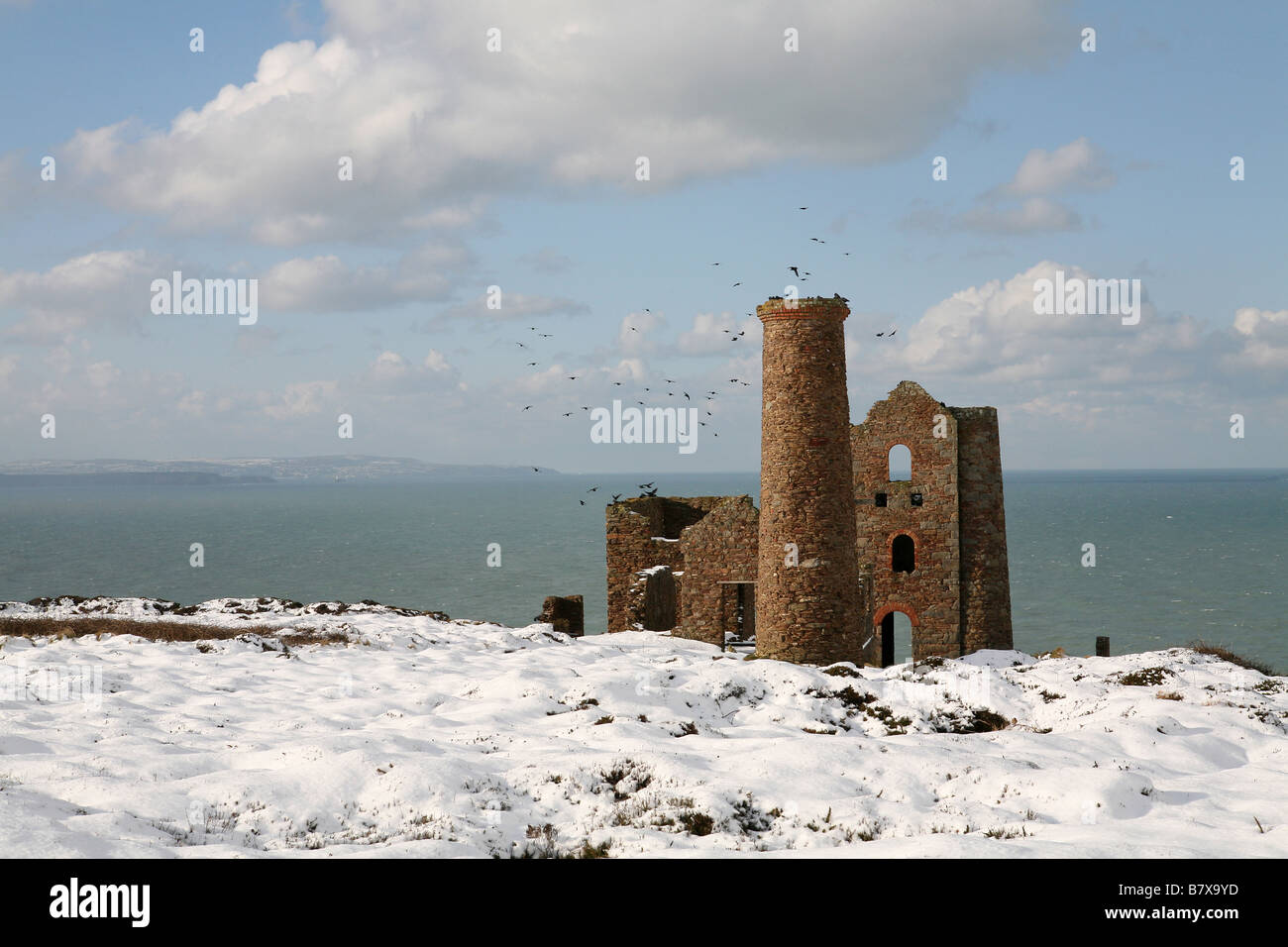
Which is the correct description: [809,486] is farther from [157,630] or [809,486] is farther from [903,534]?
[157,630]

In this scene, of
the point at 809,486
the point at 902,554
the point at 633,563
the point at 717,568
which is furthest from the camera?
the point at 902,554

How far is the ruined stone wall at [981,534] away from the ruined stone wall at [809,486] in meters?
10.7

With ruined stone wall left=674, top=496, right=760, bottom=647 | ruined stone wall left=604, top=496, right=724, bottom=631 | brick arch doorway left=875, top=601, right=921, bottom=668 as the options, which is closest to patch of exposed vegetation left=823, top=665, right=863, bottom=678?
ruined stone wall left=674, top=496, right=760, bottom=647

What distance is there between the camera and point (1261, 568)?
89.9 m

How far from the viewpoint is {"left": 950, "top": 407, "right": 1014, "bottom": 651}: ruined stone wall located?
28781mm

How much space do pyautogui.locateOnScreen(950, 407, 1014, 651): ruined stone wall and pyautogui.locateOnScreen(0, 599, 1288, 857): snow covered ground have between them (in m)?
9.54

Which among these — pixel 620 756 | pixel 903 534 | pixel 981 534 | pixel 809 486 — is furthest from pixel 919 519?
pixel 620 756

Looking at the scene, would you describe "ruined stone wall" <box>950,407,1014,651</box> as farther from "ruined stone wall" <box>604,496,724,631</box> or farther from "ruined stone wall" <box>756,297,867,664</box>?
"ruined stone wall" <box>756,297,867,664</box>

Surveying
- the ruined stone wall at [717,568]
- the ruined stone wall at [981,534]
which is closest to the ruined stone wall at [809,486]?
the ruined stone wall at [717,568]

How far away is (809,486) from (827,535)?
1.11 meters

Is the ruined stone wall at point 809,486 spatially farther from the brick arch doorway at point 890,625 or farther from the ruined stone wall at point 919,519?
the ruined stone wall at point 919,519

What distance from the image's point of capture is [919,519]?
29219mm

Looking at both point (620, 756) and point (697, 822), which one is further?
point (620, 756)

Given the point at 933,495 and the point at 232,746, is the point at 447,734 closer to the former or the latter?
the point at 232,746
